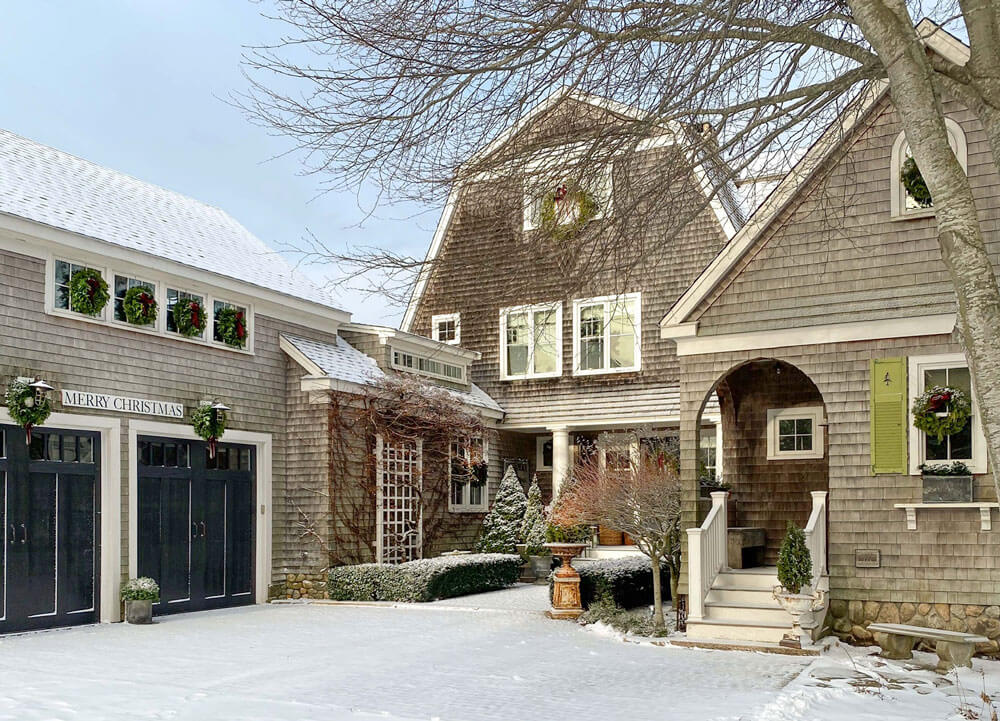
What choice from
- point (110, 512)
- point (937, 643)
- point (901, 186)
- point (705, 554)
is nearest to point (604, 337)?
point (705, 554)

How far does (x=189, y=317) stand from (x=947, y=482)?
10361mm

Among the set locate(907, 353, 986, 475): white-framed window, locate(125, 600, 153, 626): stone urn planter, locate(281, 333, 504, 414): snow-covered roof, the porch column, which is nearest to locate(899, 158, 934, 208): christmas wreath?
locate(907, 353, 986, 475): white-framed window

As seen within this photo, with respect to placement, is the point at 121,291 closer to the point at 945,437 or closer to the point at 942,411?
the point at 942,411

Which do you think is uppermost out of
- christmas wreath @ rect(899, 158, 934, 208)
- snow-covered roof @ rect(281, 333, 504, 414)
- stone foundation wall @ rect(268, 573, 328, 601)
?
christmas wreath @ rect(899, 158, 934, 208)

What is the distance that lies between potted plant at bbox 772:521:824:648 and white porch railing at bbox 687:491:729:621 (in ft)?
3.34

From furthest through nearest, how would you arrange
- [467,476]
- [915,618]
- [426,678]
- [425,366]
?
1. [425,366]
2. [467,476]
3. [915,618]
4. [426,678]

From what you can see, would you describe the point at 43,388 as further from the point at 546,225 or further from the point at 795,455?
the point at 795,455

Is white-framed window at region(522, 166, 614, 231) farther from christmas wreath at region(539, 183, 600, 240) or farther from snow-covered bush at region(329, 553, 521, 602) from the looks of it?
snow-covered bush at region(329, 553, 521, 602)

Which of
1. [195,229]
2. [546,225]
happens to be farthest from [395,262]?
[195,229]

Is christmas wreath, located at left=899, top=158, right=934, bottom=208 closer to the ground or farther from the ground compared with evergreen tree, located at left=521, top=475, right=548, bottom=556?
farther from the ground

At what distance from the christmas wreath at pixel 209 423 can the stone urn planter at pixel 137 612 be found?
2.49 metres

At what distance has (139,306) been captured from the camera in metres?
14.5

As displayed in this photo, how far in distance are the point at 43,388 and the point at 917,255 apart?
34.1 ft

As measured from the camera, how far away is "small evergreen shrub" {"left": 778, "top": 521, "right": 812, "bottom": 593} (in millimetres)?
11703
